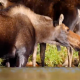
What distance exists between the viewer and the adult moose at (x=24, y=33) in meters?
1.30

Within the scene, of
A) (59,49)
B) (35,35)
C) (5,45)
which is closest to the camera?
(5,45)


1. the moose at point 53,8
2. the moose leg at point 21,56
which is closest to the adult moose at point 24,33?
the moose leg at point 21,56

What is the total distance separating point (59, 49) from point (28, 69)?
1.42m

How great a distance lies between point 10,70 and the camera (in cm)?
75

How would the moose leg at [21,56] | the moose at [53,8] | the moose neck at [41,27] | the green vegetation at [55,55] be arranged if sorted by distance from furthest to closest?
the green vegetation at [55,55], the moose at [53,8], the moose neck at [41,27], the moose leg at [21,56]

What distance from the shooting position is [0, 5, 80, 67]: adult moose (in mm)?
1304

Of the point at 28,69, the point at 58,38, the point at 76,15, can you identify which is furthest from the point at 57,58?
the point at 28,69

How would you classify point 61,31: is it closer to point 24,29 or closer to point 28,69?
point 24,29

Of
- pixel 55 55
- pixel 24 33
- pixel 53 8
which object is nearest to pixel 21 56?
pixel 24 33

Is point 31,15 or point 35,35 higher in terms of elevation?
point 31,15

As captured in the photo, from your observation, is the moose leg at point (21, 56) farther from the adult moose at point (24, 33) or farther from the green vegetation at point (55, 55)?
the green vegetation at point (55, 55)

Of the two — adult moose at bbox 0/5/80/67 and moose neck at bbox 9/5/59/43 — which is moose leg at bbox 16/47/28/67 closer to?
adult moose at bbox 0/5/80/67

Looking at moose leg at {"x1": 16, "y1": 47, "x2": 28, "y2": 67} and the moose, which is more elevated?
→ the moose

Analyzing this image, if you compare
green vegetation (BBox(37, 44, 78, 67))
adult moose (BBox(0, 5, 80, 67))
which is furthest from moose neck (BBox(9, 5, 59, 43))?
green vegetation (BBox(37, 44, 78, 67))
